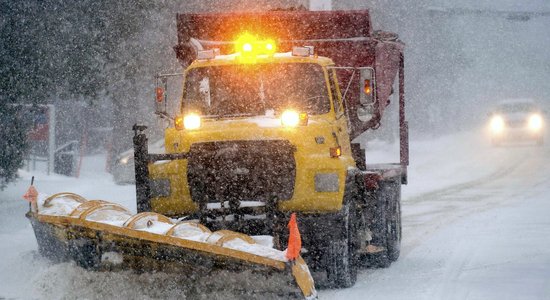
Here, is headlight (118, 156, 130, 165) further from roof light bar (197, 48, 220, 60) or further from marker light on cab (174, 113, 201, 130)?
marker light on cab (174, 113, 201, 130)

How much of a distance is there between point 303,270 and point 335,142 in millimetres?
2258

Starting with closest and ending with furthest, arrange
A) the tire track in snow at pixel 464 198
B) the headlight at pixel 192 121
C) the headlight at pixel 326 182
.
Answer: the headlight at pixel 326 182 < the headlight at pixel 192 121 < the tire track in snow at pixel 464 198

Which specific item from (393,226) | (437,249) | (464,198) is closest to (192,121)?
(393,226)

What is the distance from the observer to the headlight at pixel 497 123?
3173cm

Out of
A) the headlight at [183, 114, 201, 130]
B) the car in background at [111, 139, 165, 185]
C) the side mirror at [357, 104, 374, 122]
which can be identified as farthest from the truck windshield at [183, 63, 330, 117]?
the car in background at [111, 139, 165, 185]

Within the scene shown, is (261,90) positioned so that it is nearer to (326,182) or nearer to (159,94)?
(159,94)

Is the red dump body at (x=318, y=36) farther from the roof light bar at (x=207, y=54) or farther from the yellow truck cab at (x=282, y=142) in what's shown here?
the roof light bar at (x=207, y=54)

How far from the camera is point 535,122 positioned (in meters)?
31.7

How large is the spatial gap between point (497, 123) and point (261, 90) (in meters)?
24.1

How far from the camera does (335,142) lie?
28.5 ft

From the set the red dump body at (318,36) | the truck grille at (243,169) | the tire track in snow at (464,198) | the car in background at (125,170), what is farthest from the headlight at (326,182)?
the car in background at (125,170)

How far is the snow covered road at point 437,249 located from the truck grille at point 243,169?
3.55ft

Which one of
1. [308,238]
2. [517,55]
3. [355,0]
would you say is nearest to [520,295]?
[308,238]

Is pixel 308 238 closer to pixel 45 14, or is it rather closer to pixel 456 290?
pixel 456 290
